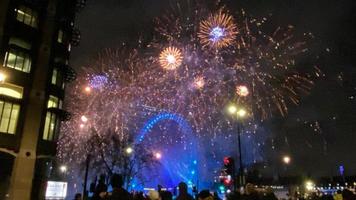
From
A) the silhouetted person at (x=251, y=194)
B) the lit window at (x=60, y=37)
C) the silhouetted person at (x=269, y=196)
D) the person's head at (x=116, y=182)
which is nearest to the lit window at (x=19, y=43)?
the lit window at (x=60, y=37)

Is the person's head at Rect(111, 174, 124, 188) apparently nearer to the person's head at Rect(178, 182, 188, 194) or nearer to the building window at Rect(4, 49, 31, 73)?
the person's head at Rect(178, 182, 188, 194)

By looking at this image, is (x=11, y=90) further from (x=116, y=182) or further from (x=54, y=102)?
(x=116, y=182)

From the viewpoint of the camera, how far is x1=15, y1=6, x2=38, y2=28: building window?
108 feet

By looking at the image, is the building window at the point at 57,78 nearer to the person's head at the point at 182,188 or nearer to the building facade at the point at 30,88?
the building facade at the point at 30,88

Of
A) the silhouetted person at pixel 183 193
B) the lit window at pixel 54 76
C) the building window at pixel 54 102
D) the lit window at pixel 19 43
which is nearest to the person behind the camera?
the silhouetted person at pixel 183 193

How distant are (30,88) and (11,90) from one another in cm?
161

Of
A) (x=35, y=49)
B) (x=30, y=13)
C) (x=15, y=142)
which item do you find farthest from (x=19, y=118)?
(x=30, y=13)

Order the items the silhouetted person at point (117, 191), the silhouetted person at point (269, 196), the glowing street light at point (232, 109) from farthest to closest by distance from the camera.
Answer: the glowing street light at point (232, 109)
the silhouetted person at point (269, 196)
the silhouetted person at point (117, 191)

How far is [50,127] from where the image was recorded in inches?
1358

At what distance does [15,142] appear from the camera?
30.3 m

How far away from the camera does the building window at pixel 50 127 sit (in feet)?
111

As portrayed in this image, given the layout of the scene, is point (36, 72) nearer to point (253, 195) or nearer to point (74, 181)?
point (253, 195)

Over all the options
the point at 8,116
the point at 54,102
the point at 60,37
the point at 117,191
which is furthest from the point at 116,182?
the point at 60,37

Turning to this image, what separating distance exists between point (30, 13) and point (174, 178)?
6850 cm
